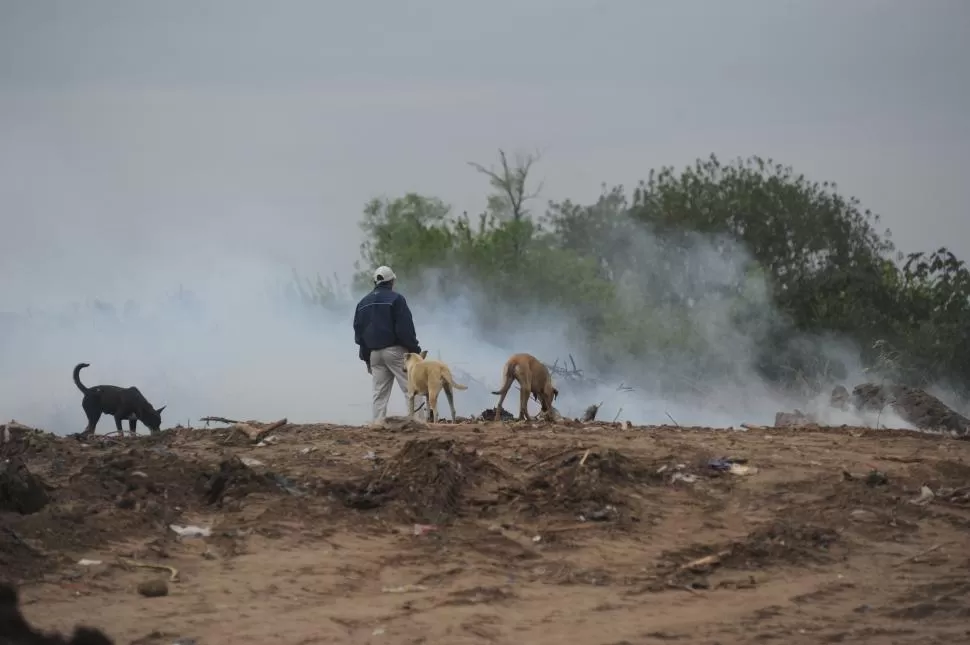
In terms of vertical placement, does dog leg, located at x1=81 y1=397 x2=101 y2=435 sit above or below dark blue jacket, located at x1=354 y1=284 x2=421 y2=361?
below

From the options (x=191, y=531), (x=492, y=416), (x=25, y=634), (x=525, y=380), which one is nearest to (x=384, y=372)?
(x=525, y=380)

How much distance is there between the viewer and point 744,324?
40812mm

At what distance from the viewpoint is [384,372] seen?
16.9 m

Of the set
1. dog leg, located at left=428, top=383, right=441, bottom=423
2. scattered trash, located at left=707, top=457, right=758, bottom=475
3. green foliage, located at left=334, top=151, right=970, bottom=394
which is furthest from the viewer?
green foliage, located at left=334, top=151, right=970, bottom=394

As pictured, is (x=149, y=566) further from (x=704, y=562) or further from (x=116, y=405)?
(x=116, y=405)

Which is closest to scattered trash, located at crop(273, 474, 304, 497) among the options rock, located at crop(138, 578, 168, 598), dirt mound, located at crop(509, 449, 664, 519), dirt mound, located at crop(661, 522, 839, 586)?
dirt mound, located at crop(509, 449, 664, 519)

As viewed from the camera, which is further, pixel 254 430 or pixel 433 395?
pixel 433 395

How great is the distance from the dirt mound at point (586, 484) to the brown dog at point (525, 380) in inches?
205

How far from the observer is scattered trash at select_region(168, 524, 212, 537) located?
1058 centimetres

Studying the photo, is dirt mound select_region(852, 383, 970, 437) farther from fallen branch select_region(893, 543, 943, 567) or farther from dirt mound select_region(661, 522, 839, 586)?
dirt mound select_region(661, 522, 839, 586)

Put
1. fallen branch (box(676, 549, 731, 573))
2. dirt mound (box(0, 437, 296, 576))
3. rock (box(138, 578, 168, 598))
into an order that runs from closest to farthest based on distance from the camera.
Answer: rock (box(138, 578, 168, 598)) < dirt mound (box(0, 437, 296, 576)) < fallen branch (box(676, 549, 731, 573))

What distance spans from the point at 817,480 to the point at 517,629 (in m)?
5.13

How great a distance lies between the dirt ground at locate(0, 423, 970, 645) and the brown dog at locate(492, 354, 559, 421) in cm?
339

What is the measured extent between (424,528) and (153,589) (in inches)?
107
